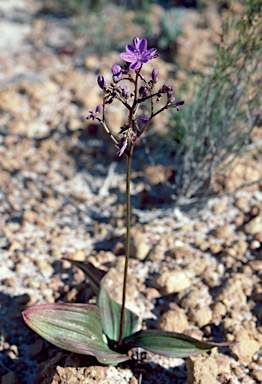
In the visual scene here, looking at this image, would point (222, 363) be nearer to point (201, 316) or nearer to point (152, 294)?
point (201, 316)

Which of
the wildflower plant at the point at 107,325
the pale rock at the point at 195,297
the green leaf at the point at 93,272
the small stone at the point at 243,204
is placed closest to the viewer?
the wildflower plant at the point at 107,325

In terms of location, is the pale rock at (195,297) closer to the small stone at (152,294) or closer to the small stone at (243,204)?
the small stone at (152,294)

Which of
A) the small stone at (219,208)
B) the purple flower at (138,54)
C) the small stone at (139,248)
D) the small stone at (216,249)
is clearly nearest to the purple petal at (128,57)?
the purple flower at (138,54)

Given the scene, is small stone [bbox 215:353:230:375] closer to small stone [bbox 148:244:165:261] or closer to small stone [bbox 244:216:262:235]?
small stone [bbox 148:244:165:261]

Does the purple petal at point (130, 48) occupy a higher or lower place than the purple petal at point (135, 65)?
higher

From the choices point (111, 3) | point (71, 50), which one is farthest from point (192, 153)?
point (111, 3)

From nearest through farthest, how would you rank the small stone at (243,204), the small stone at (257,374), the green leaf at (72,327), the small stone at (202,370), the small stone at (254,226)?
the green leaf at (72,327), the small stone at (202,370), the small stone at (257,374), the small stone at (254,226), the small stone at (243,204)
